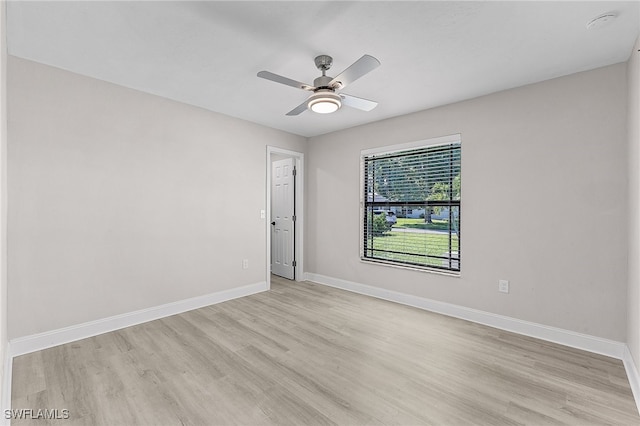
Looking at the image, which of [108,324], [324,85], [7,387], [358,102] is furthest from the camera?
[108,324]

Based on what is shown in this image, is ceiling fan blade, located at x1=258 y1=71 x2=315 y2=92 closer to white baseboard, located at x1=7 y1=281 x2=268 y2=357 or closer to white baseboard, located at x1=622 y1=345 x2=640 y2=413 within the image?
white baseboard, located at x1=7 y1=281 x2=268 y2=357

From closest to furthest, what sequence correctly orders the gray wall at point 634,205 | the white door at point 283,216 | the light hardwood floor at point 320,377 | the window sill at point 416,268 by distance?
the light hardwood floor at point 320,377 < the gray wall at point 634,205 < the window sill at point 416,268 < the white door at point 283,216

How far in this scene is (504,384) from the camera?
212 centimetres

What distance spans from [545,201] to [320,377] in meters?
2.62

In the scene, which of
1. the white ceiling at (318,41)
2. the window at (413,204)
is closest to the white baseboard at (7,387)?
the white ceiling at (318,41)

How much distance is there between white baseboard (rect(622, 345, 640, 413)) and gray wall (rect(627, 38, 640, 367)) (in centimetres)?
7

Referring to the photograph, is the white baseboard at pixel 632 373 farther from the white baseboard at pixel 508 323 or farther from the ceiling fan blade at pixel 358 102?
the ceiling fan blade at pixel 358 102

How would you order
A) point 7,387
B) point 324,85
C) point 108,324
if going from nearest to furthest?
point 7,387
point 324,85
point 108,324

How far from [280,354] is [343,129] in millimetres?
3320

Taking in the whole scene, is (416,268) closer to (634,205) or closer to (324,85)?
(634,205)

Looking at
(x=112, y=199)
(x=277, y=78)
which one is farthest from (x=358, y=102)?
(x=112, y=199)

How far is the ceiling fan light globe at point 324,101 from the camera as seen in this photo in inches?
94.3

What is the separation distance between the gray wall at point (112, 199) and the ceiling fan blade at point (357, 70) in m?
2.16

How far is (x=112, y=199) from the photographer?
3010 millimetres
